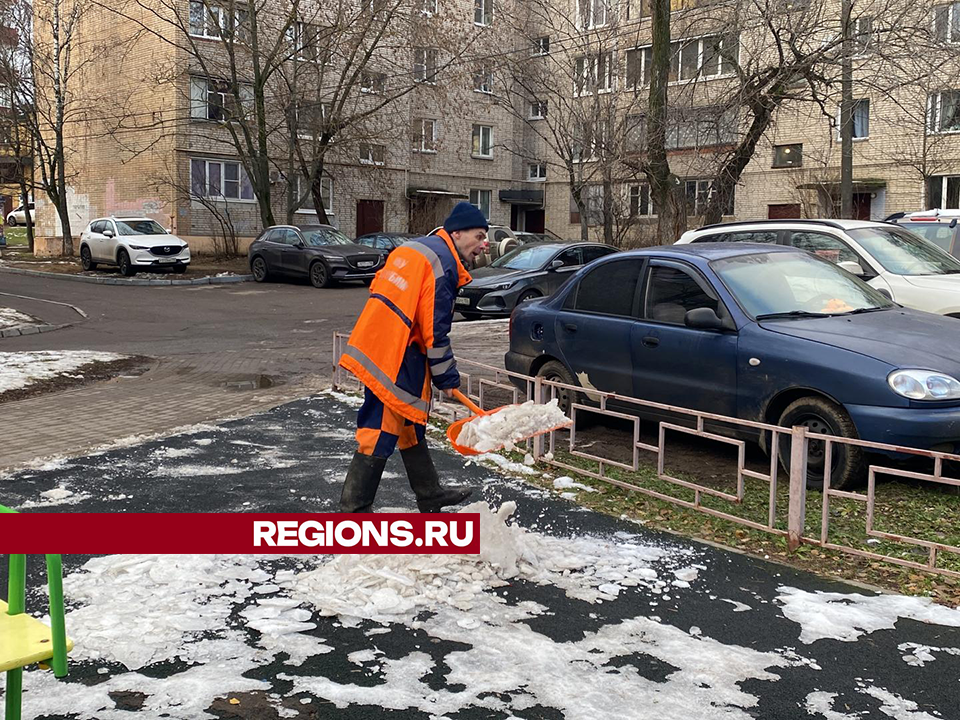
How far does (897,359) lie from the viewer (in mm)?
5941

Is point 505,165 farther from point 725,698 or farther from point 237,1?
point 725,698

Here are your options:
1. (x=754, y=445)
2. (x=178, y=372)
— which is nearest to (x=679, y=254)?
(x=754, y=445)

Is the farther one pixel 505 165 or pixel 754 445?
pixel 505 165

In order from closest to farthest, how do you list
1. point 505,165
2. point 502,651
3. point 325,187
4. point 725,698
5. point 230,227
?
point 725,698 < point 502,651 < point 230,227 < point 325,187 < point 505,165

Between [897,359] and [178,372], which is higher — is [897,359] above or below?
above

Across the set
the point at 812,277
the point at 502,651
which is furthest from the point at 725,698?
the point at 812,277

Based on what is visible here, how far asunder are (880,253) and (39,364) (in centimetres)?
971

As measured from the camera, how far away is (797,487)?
532cm

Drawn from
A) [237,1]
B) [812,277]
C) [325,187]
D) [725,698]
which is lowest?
[725,698]

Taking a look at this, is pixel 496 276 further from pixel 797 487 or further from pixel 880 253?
pixel 797 487

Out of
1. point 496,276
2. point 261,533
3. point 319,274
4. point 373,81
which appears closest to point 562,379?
point 261,533

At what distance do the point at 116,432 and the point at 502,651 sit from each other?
5340mm

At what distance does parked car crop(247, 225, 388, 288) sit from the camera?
82.1ft

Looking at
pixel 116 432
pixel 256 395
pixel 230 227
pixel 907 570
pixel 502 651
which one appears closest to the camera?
pixel 502 651
